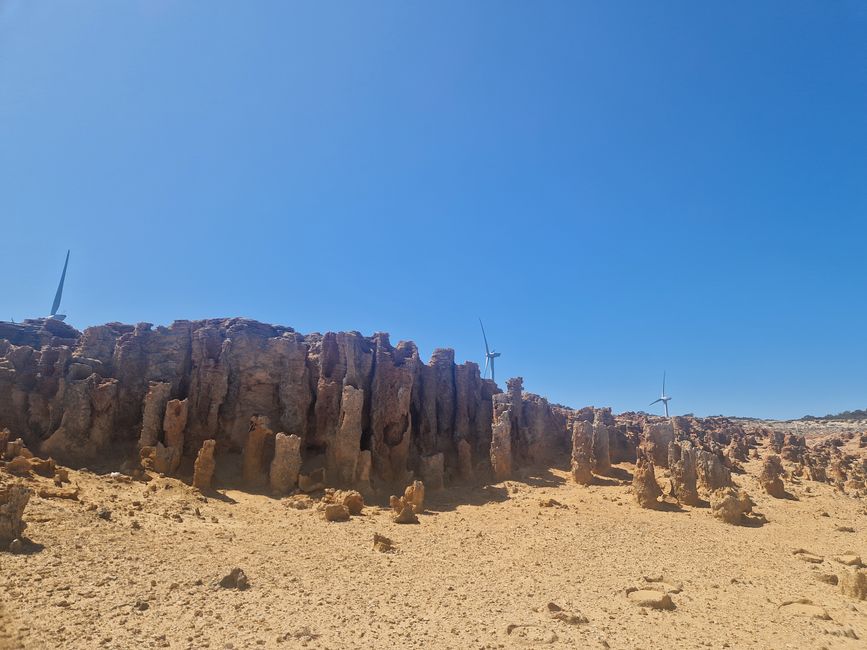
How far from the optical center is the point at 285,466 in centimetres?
2895

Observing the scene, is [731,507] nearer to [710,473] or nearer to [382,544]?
[710,473]

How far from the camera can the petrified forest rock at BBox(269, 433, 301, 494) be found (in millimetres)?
28688

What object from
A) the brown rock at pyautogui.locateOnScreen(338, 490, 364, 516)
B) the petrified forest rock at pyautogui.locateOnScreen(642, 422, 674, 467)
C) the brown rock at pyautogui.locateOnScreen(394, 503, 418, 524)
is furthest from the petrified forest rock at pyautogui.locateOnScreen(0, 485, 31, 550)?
the petrified forest rock at pyautogui.locateOnScreen(642, 422, 674, 467)

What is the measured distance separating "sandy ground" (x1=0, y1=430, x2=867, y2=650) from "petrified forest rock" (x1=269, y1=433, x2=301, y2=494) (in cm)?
253

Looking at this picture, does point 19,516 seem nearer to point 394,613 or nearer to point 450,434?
point 394,613

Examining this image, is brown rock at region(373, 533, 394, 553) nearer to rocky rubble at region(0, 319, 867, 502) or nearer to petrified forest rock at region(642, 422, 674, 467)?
rocky rubble at region(0, 319, 867, 502)

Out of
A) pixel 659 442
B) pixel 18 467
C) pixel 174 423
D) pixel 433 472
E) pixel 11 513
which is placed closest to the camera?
pixel 11 513

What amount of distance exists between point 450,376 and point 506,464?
920 cm

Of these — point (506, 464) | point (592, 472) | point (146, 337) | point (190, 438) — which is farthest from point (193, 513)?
point (592, 472)

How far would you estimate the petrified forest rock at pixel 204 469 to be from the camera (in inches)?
1066

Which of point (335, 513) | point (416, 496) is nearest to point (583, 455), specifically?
point (416, 496)

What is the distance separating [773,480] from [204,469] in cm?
3407

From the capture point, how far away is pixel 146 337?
34.6 m

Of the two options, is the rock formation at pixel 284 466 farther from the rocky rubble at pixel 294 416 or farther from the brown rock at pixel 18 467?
the brown rock at pixel 18 467
